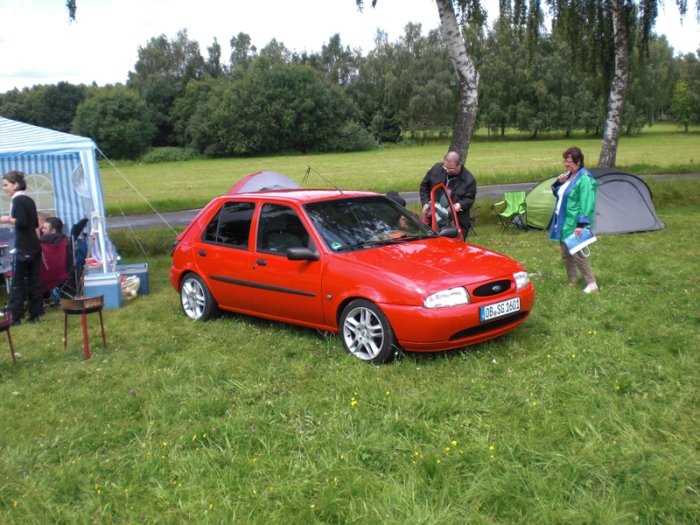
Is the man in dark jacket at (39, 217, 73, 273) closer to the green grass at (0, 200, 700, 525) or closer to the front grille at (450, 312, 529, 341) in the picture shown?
the green grass at (0, 200, 700, 525)

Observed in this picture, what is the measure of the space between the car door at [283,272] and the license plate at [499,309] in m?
1.52

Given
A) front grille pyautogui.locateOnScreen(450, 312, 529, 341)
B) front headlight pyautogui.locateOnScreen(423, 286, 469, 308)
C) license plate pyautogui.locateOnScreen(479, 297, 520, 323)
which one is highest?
front headlight pyautogui.locateOnScreen(423, 286, 469, 308)

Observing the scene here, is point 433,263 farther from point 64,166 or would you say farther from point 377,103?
point 377,103

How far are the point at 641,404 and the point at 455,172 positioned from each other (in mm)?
5154

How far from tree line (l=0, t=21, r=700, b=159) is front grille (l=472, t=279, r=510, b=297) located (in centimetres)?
6046

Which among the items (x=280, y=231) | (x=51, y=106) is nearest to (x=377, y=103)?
(x=51, y=106)

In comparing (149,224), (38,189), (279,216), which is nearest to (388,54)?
(149,224)

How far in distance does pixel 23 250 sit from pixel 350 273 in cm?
456

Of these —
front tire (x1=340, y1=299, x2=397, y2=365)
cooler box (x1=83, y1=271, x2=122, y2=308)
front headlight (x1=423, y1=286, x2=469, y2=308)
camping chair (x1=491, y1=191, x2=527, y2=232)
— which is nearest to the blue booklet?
front headlight (x1=423, y1=286, x2=469, y2=308)

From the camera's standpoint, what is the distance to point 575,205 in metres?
7.42

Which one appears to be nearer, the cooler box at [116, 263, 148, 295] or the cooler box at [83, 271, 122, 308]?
the cooler box at [83, 271, 122, 308]

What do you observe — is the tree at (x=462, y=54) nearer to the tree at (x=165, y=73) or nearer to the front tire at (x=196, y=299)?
the front tire at (x=196, y=299)

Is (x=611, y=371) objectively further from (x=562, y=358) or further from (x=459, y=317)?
(x=459, y=317)

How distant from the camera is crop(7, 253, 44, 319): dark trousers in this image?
8078 millimetres
